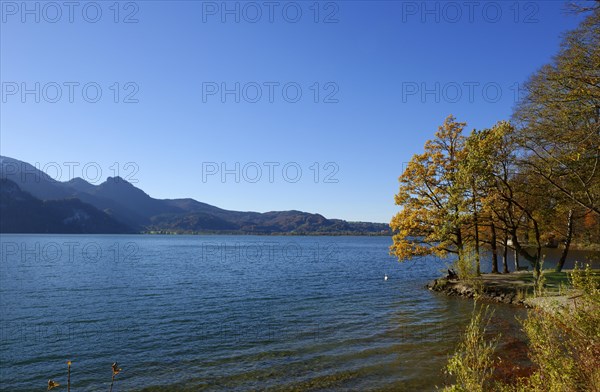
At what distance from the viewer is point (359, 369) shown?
16672 millimetres

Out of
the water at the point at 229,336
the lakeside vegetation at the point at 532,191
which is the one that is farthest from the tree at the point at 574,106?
the water at the point at 229,336

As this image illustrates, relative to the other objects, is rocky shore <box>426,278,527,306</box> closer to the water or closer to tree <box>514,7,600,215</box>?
the water

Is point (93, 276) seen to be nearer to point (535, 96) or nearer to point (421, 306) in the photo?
point (421, 306)

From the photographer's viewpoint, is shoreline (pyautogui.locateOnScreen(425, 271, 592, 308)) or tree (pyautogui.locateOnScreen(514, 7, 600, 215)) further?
shoreline (pyautogui.locateOnScreen(425, 271, 592, 308))

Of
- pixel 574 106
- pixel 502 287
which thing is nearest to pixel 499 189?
pixel 502 287

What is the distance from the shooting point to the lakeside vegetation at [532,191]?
12.4m

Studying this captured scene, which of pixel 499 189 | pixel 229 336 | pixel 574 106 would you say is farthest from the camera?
pixel 499 189

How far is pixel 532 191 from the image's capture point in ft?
104

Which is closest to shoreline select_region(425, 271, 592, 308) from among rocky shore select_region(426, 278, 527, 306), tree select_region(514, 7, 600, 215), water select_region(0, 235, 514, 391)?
rocky shore select_region(426, 278, 527, 306)

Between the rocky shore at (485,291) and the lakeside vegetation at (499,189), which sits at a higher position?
the lakeside vegetation at (499,189)

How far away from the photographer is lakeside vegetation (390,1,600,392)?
12.4 metres

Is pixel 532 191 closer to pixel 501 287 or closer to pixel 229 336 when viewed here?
pixel 501 287

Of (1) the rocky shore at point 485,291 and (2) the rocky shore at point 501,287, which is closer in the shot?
(2) the rocky shore at point 501,287

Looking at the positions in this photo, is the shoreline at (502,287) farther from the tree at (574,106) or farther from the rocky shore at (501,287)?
the tree at (574,106)
